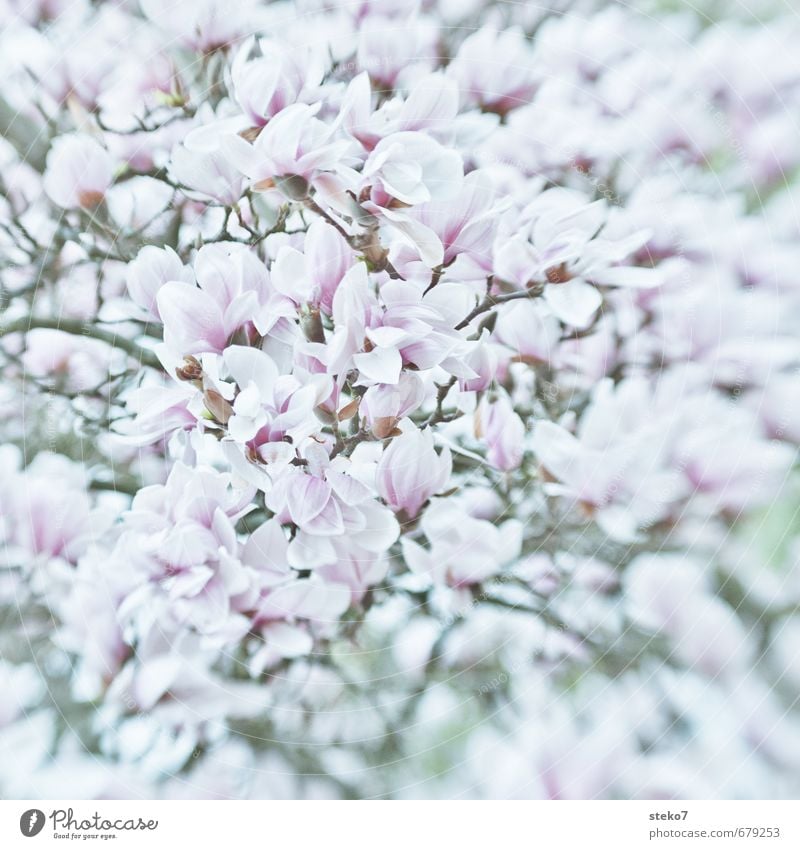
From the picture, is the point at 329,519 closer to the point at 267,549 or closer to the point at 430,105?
the point at 267,549

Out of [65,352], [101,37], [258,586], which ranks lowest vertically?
[258,586]

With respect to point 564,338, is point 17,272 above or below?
above

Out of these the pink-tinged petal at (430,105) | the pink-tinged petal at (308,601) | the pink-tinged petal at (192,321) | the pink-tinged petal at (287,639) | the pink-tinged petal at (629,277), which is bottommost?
the pink-tinged petal at (287,639)

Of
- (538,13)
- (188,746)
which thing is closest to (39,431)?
(188,746)

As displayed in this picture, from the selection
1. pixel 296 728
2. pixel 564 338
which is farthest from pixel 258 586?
pixel 564 338

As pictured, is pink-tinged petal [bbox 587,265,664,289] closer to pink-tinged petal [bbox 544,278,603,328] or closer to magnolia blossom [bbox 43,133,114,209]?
pink-tinged petal [bbox 544,278,603,328]

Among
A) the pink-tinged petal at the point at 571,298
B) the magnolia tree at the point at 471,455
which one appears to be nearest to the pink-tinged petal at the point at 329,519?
the magnolia tree at the point at 471,455

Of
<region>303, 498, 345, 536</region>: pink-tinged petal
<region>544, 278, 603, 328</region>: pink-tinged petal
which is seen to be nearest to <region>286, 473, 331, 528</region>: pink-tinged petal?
<region>303, 498, 345, 536</region>: pink-tinged petal

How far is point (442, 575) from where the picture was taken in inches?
14.0

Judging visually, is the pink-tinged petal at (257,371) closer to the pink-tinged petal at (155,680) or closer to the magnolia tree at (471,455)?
the magnolia tree at (471,455)

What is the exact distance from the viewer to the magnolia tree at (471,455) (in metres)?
0.35

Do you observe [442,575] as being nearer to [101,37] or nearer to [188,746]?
[188,746]

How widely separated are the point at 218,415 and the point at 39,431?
9 cm

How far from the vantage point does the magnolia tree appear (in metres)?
0.35
